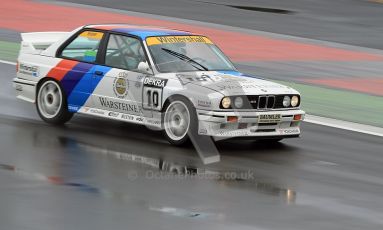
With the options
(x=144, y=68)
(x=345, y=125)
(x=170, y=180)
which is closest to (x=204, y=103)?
(x=144, y=68)

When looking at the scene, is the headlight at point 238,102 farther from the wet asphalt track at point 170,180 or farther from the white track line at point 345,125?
the white track line at point 345,125

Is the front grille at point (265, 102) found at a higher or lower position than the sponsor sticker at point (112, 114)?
higher

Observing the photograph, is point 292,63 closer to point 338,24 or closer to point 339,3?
point 338,24

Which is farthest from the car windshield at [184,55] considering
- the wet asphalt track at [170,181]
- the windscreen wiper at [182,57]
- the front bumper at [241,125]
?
the front bumper at [241,125]

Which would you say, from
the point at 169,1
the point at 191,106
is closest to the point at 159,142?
the point at 191,106

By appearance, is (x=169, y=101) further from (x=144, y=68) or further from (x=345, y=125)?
(x=345, y=125)

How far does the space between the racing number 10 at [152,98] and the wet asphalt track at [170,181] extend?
0.45m

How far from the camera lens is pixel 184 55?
1302 centimetres

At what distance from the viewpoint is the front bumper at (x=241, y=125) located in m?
12.0

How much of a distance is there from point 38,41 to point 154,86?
2639 millimetres

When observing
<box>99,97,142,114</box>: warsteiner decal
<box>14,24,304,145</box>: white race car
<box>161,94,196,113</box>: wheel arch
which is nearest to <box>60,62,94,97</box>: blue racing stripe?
<box>14,24,304,145</box>: white race car

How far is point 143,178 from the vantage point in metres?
10.5

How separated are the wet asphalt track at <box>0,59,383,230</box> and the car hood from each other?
739mm

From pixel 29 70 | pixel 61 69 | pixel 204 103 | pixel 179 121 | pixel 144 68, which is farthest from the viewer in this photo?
pixel 29 70
